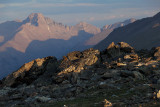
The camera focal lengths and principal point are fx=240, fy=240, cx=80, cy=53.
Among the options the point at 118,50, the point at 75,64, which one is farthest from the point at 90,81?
the point at 118,50

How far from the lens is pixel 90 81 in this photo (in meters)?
36.6

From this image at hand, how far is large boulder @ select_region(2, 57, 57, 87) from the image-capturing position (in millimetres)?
48500

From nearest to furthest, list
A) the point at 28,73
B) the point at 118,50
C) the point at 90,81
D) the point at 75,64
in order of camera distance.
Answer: the point at 90,81 → the point at 75,64 → the point at 28,73 → the point at 118,50

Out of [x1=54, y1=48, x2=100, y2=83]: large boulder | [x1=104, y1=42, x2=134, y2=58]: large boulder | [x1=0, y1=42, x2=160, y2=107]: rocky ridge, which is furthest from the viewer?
[x1=104, y1=42, x2=134, y2=58]: large boulder

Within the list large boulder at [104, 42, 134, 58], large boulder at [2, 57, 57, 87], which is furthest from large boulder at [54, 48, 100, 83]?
large boulder at [2, 57, 57, 87]

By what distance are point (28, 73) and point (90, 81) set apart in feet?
61.3

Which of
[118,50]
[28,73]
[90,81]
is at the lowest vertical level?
[90,81]

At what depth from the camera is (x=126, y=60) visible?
4512 cm

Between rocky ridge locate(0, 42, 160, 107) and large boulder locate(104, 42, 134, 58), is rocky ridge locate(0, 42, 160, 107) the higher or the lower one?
the lower one

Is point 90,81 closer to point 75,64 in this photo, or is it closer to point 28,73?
point 75,64

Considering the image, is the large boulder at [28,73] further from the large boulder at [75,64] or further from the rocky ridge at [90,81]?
the large boulder at [75,64]

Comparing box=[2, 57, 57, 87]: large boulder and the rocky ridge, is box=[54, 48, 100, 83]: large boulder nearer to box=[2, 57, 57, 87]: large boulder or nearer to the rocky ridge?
the rocky ridge

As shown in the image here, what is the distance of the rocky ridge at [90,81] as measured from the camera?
2414 centimetres

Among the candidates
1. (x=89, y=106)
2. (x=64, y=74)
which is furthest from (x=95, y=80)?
(x=89, y=106)
